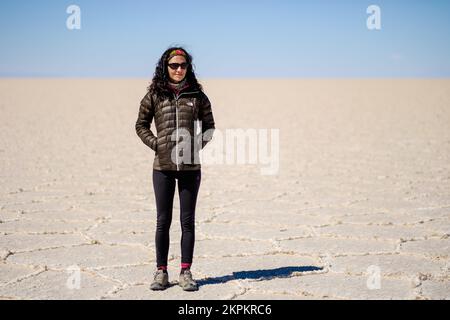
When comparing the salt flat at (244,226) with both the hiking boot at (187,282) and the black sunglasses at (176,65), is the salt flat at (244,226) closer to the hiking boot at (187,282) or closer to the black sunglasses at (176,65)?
the hiking boot at (187,282)

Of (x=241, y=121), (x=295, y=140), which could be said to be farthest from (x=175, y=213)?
(x=241, y=121)

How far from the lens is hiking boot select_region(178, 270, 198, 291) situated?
3369 millimetres

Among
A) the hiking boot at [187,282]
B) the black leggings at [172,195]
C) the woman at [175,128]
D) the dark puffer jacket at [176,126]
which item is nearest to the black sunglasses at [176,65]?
the woman at [175,128]

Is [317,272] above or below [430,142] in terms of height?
below

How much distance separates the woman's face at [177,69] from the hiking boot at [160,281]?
115 centimetres

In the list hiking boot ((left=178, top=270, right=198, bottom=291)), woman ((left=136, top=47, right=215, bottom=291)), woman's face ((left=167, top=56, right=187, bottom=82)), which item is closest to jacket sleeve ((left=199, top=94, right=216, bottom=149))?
woman ((left=136, top=47, right=215, bottom=291))

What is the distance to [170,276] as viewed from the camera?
3688 mm

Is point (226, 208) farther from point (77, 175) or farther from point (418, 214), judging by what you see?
point (77, 175)

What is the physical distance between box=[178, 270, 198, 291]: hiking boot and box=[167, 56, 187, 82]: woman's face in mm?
1144

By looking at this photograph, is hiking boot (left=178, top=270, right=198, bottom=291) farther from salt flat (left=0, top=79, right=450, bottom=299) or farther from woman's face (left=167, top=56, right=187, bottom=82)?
woman's face (left=167, top=56, right=187, bottom=82)

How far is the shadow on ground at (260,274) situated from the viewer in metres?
3.64

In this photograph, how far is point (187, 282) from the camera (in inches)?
133

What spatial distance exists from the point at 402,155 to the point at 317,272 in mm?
6453

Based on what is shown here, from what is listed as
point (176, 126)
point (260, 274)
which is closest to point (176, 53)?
point (176, 126)
